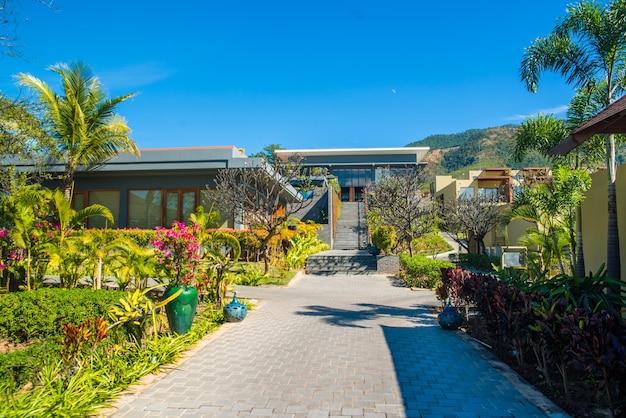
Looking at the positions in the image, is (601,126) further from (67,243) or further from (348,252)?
(348,252)

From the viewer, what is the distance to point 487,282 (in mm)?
7000

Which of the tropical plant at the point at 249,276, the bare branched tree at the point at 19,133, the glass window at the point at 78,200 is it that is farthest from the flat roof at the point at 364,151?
the bare branched tree at the point at 19,133

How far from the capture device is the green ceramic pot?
22.3 ft

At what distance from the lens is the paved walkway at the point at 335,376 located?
4.23 metres

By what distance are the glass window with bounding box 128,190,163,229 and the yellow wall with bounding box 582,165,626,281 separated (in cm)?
1671

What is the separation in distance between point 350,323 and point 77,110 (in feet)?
40.2

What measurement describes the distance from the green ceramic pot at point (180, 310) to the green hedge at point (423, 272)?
30.9ft

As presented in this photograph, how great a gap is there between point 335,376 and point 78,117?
1348 centimetres

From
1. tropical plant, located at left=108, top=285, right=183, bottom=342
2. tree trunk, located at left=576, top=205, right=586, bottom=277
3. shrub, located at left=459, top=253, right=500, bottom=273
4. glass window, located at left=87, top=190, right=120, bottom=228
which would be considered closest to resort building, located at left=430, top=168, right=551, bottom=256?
shrub, located at left=459, top=253, right=500, bottom=273

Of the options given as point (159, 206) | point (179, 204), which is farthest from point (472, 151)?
point (159, 206)

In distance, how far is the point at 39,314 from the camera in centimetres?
616

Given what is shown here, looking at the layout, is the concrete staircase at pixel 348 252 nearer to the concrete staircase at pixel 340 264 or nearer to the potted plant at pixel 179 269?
the concrete staircase at pixel 340 264

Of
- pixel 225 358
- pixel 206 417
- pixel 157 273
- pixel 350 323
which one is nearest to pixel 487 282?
pixel 350 323

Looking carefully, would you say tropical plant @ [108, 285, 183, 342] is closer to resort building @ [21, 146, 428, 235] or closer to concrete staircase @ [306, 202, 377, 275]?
resort building @ [21, 146, 428, 235]
